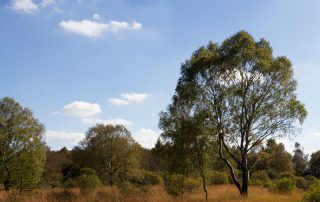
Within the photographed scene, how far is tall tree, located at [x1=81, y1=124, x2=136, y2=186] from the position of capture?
1927 inches

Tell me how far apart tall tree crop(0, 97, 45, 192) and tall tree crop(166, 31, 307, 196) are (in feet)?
59.5

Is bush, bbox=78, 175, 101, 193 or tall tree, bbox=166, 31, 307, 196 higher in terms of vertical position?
tall tree, bbox=166, 31, 307, 196

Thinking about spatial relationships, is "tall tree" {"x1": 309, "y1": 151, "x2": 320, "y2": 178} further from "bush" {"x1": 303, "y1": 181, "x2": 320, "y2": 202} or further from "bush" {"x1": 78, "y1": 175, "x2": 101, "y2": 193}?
"bush" {"x1": 303, "y1": 181, "x2": 320, "y2": 202}

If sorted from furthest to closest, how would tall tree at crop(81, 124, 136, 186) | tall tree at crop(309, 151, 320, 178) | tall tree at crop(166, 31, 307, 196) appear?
tall tree at crop(309, 151, 320, 178)
tall tree at crop(81, 124, 136, 186)
tall tree at crop(166, 31, 307, 196)

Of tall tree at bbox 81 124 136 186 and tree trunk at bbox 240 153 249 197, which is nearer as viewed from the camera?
tree trunk at bbox 240 153 249 197

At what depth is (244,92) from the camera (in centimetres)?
2272

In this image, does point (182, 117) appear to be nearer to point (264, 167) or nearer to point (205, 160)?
point (205, 160)

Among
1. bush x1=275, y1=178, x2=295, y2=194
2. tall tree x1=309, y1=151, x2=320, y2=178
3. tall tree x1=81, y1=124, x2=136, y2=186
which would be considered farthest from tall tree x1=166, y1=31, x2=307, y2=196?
tall tree x1=309, y1=151, x2=320, y2=178

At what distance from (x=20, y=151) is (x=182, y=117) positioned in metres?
17.9

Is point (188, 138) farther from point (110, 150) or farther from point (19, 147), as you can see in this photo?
point (110, 150)

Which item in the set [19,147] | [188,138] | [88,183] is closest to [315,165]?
[88,183]

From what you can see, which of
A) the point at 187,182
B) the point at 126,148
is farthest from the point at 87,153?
the point at 187,182

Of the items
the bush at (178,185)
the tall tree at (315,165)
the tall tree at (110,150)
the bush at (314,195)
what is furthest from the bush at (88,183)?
the tall tree at (315,165)

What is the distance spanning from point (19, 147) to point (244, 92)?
889 inches
